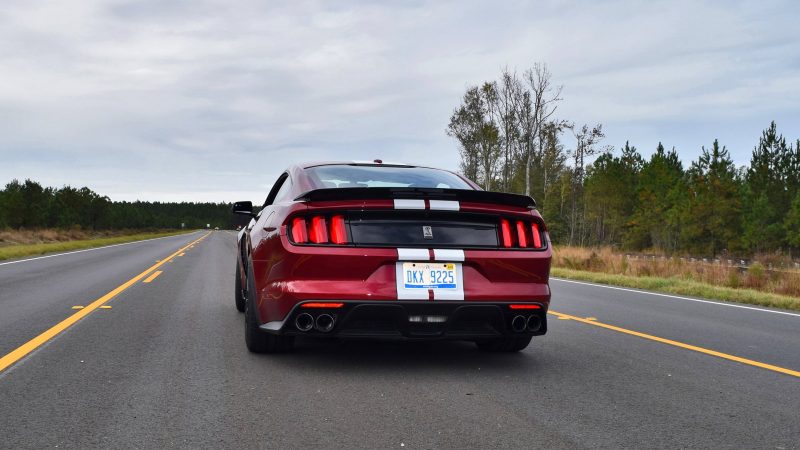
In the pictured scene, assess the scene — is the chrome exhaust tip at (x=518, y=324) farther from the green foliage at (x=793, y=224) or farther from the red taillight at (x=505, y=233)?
the green foliage at (x=793, y=224)

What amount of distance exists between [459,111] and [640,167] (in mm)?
41007

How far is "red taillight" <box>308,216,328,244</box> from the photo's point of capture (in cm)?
416

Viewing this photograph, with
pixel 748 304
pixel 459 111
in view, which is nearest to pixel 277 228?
pixel 748 304

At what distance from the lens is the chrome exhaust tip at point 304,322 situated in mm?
4086

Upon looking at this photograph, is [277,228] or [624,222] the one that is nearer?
[277,228]

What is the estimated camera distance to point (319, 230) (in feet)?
13.7

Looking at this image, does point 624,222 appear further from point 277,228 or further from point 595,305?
point 277,228

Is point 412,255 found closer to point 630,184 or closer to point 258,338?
point 258,338

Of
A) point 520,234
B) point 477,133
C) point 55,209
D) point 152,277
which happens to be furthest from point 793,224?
point 55,209

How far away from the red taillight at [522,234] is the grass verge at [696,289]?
7198 millimetres

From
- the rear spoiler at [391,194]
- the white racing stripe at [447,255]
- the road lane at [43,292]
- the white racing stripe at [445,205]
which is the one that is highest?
the rear spoiler at [391,194]

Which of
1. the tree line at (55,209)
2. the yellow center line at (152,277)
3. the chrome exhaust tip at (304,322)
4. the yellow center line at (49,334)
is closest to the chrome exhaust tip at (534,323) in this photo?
the chrome exhaust tip at (304,322)

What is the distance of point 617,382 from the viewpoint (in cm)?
420

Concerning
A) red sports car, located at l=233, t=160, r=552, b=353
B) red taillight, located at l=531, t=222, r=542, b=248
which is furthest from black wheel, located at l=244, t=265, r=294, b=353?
red taillight, located at l=531, t=222, r=542, b=248
